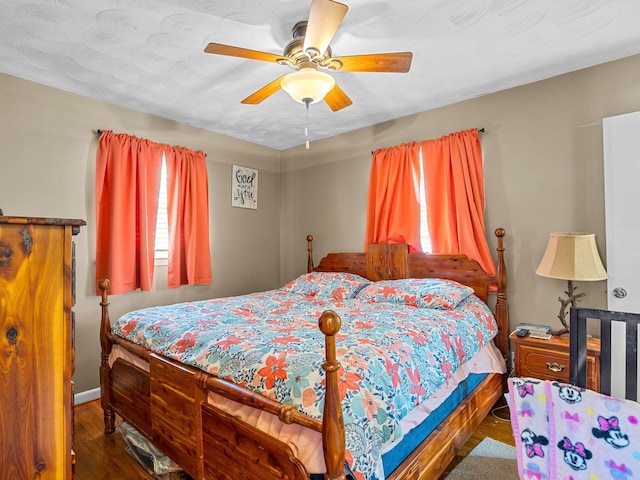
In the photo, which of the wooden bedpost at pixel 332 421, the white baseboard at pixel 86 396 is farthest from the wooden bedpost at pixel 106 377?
the wooden bedpost at pixel 332 421

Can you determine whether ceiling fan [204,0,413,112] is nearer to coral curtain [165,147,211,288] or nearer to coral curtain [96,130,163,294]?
coral curtain [96,130,163,294]

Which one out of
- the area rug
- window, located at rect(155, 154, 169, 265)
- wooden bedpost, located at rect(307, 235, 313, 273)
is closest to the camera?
the area rug

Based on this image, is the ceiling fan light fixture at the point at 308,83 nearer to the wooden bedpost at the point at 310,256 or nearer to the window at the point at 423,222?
the window at the point at 423,222

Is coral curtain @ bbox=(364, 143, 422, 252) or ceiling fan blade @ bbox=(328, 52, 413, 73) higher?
ceiling fan blade @ bbox=(328, 52, 413, 73)

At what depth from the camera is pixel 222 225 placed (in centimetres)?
402

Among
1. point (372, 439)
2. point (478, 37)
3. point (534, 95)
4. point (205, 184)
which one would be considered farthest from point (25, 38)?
point (534, 95)

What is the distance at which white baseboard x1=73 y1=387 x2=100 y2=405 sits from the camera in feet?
9.44

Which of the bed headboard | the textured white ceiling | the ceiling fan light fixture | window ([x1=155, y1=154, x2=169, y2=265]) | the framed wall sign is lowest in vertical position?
the bed headboard

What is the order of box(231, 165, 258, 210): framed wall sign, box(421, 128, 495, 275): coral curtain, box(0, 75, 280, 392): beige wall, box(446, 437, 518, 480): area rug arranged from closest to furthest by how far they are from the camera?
1. box(446, 437, 518, 480): area rug
2. box(0, 75, 280, 392): beige wall
3. box(421, 128, 495, 275): coral curtain
4. box(231, 165, 258, 210): framed wall sign

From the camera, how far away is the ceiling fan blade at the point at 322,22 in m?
1.56

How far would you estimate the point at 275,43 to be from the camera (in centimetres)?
221

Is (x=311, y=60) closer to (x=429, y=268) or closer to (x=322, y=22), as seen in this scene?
(x=322, y=22)

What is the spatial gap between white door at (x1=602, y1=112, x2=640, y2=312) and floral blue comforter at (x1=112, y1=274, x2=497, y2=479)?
0.85 metres

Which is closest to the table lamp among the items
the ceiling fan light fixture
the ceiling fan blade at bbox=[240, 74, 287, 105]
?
the ceiling fan light fixture
